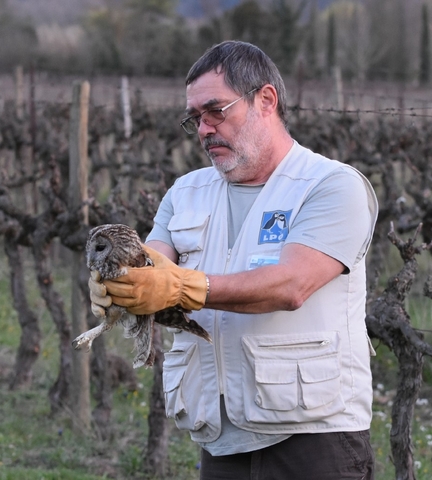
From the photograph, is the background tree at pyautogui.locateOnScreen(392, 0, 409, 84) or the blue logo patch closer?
the blue logo patch

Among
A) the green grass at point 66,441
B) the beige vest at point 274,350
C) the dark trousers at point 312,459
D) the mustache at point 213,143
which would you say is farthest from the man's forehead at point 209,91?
the green grass at point 66,441

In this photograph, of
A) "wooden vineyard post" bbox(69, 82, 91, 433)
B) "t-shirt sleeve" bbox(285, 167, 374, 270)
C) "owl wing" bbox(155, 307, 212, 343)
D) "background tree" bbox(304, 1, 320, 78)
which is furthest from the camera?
"background tree" bbox(304, 1, 320, 78)

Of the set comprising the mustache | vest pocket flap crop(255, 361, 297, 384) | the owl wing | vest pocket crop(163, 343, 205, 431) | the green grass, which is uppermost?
the mustache

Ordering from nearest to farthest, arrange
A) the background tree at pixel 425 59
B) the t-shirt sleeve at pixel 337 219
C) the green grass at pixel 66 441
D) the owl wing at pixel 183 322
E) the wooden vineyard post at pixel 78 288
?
the t-shirt sleeve at pixel 337 219, the owl wing at pixel 183 322, the green grass at pixel 66 441, the wooden vineyard post at pixel 78 288, the background tree at pixel 425 59

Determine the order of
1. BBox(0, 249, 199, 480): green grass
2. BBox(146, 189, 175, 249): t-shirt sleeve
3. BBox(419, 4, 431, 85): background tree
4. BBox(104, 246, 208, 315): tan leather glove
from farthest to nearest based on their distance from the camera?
1. BBox(419, 4, 431, 85): background tree
2. BBox(0, 249, 199, 480): green grass
3. BBox(146, 189, 175, 249): t-shirt sleeve
4. BBox(104, 246, 208, 315): tan leather glove

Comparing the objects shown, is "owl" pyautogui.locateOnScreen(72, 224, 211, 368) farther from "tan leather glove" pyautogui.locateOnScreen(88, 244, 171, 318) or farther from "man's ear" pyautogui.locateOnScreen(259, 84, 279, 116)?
"man's ear" pyautogui.locateOnScreen(259, 84, 279, 116)

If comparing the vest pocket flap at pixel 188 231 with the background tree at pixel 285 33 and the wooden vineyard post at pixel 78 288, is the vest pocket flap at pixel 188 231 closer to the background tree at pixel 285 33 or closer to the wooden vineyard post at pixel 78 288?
the wooden vineyard post at pixel 78 288

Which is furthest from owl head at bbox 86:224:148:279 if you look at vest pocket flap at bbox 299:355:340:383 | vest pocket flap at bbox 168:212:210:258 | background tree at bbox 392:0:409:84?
background tree at bbox 392:0:409:84

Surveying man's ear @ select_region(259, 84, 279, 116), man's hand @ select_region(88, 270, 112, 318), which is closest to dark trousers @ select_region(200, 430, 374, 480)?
man's hand @ select_region(88, 270, 112, 318)

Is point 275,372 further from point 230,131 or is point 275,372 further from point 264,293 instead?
point 230,131

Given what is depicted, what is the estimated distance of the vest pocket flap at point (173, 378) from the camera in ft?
9.74

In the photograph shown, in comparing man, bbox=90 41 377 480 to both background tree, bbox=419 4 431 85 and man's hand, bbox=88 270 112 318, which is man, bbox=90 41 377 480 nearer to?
man's hand, bbox=88 270 112 318

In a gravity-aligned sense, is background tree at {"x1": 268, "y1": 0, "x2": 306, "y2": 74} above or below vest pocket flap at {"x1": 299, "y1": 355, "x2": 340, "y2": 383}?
above

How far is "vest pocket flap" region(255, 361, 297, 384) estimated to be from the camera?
274 centimetres
